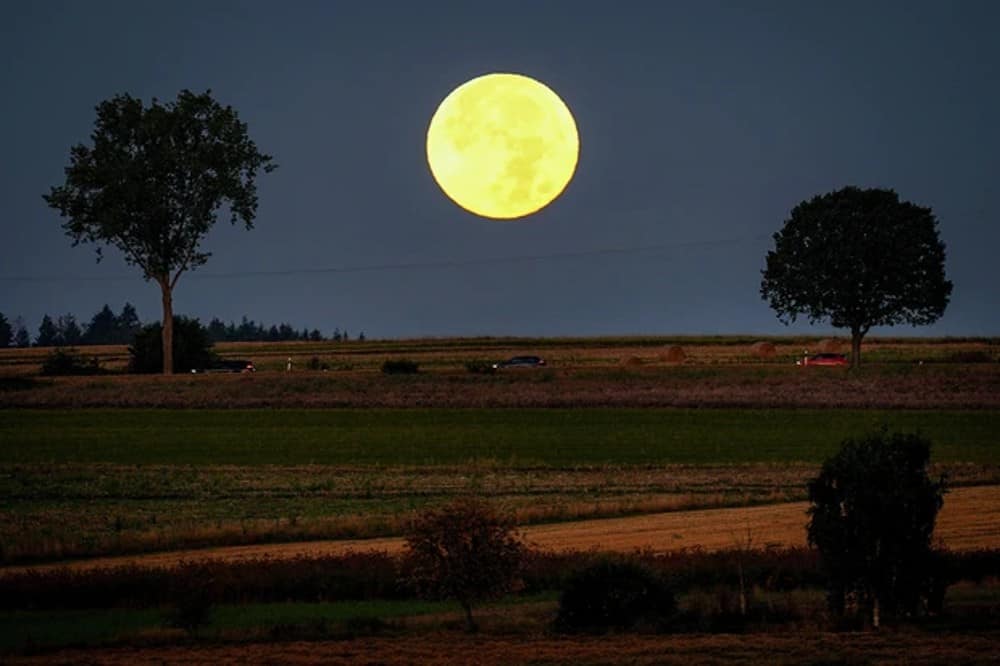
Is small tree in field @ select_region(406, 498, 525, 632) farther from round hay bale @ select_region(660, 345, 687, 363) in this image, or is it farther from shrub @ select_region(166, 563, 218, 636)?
round hay bale @ select_region(660, 345, 687, 363)

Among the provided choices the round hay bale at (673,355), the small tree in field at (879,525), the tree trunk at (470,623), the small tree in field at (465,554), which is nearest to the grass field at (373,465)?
the tree trunk at (470,623)

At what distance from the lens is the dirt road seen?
3959cm

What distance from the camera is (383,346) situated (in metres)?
155

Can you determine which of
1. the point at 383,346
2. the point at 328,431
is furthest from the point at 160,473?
the point at 383,346

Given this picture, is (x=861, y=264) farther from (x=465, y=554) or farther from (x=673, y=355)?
(x=465, y=554)

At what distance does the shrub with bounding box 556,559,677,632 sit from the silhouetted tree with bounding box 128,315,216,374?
91741 mm

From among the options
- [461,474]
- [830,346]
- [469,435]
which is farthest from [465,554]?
[830,346]

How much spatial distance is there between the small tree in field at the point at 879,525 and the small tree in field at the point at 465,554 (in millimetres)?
5564

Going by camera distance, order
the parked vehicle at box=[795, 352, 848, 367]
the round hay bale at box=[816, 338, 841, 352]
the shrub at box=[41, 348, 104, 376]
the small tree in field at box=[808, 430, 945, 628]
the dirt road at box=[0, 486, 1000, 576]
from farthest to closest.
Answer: the round hay bale at box=[816, 338, 841, 352] < the shrub at box=[41, 348, 104, 376] < the parked vehicle at box=[795, 352, 848, 367] < the dirt road at box=[0, 486, 1000, 576] < the small tree in field at box=[808, 430, 945, 628]

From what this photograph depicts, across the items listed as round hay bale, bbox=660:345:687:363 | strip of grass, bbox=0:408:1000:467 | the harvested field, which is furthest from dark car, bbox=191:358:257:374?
round hay bale, bbox=660:345:687:363

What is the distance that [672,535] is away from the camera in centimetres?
4184

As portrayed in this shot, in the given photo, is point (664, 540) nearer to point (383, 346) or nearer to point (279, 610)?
point (279, 610)

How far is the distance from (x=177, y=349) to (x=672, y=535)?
81.3 meters

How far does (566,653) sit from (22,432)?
2319 inches
